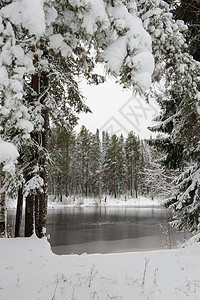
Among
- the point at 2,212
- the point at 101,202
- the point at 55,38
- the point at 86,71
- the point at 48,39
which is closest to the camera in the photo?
the point at 48,39

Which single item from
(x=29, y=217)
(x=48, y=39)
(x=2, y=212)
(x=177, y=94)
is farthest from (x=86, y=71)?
(x=2, y=212)

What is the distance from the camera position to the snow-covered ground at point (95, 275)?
10.8 feet

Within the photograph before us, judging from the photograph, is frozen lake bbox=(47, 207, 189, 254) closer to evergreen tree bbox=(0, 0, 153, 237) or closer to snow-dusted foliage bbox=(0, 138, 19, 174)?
evergreen tree bbox=(0, 0, 153, 237)

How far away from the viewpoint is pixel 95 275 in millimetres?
4035

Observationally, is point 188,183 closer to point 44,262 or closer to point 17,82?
point 44,262

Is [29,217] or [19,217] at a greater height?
[29,217]

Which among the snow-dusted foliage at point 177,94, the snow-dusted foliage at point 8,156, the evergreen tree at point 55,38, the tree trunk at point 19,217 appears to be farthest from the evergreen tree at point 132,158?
the snow-dusted foliage at point 8,156

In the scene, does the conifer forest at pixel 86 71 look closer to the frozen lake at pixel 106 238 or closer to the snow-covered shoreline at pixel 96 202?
the frozen lake at pixel 106 238

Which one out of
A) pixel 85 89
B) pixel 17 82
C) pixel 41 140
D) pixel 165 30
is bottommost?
pixel 17 82

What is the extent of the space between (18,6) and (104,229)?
15556 millimetres

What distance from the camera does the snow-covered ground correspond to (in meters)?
3.29

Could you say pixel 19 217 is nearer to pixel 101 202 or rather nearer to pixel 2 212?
pixel 2 212

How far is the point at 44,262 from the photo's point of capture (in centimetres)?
474

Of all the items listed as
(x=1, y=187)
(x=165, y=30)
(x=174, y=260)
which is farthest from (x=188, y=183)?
(x=1, y=187)
